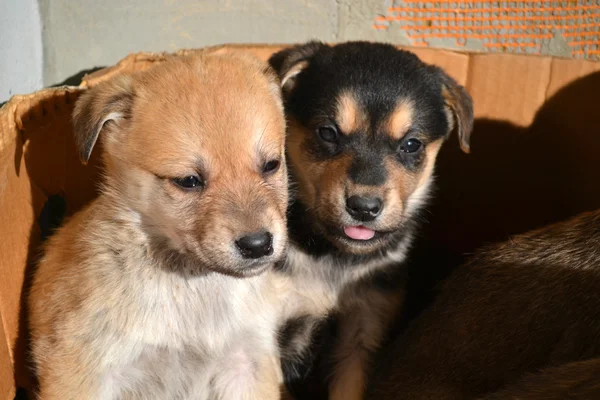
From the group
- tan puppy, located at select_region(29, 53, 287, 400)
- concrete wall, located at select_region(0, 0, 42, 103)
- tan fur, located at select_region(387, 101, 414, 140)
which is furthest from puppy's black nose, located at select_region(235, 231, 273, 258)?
concrete wall, located at select_region(0, 0, 42, 103)

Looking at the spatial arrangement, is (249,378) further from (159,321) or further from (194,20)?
(194,20)

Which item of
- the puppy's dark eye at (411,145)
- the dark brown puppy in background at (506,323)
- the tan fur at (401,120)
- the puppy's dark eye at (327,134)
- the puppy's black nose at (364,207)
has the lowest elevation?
the dark brown puppy in background at (506,323)

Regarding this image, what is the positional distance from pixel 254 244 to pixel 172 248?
1.56 ft

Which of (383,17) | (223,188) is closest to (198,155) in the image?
(223,188)

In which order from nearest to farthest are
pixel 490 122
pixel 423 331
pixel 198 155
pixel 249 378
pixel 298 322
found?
pixel 198 155, pixel 249 378, pixel 423 331, pixel 298 322, pixel 490 122

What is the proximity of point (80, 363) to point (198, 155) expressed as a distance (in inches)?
35.2

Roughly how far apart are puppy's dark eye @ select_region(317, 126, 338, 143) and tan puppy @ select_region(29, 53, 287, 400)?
397 mm

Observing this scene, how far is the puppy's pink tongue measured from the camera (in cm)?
307

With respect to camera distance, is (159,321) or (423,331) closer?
(159,321)

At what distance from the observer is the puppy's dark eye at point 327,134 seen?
3.25m

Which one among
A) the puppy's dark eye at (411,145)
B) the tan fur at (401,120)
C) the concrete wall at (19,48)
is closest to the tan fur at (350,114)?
the tan fur at (401,120)

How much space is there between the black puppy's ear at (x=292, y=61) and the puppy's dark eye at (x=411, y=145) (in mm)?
648

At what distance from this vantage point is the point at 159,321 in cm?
264

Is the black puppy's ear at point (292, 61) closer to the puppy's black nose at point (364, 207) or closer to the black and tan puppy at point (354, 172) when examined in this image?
the black and tan puppy at point (354, 172)
